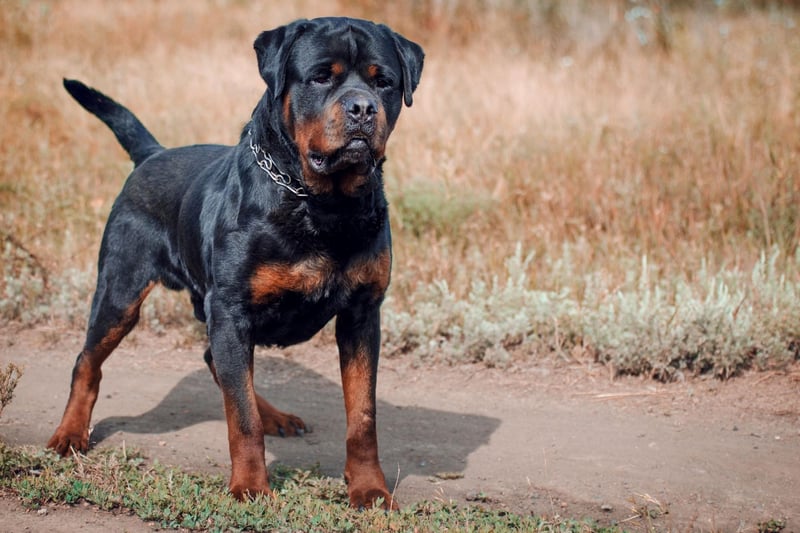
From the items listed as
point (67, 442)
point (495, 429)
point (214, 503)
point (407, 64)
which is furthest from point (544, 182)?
point (214, 503)

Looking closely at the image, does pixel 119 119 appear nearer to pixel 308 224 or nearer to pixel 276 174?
pixel 276 174

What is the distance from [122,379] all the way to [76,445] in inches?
51.7

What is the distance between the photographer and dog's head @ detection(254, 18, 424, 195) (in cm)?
344

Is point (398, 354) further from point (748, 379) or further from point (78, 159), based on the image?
point (78, 159)

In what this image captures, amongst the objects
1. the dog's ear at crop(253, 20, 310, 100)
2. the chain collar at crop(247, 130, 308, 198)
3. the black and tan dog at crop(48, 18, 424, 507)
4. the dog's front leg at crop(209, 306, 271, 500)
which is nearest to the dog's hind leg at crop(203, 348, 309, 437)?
the black and tan dog at crop(48, 18, 424, 507)

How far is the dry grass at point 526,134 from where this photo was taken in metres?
6.79

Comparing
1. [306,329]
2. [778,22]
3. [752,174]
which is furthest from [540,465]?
[778,22]

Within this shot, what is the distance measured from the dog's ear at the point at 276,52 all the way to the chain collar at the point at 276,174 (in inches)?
9.4

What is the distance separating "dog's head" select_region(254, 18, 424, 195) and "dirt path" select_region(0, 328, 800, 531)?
56.8 inches

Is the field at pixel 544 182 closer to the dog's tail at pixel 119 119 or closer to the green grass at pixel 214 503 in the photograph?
the dog's tail at pixel 119 119

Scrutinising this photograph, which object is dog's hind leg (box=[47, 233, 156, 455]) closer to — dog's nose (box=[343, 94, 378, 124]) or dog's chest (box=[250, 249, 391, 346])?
dog's chest (box=[250, 249, 391, 346])

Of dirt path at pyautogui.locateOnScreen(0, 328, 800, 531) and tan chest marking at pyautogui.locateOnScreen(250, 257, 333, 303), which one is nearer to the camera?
tan chest marking at pyautogui.locateOnScreen(250, 257, 333, 303)

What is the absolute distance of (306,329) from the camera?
3.82 metres

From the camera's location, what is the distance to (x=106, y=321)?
4426 millimetres
